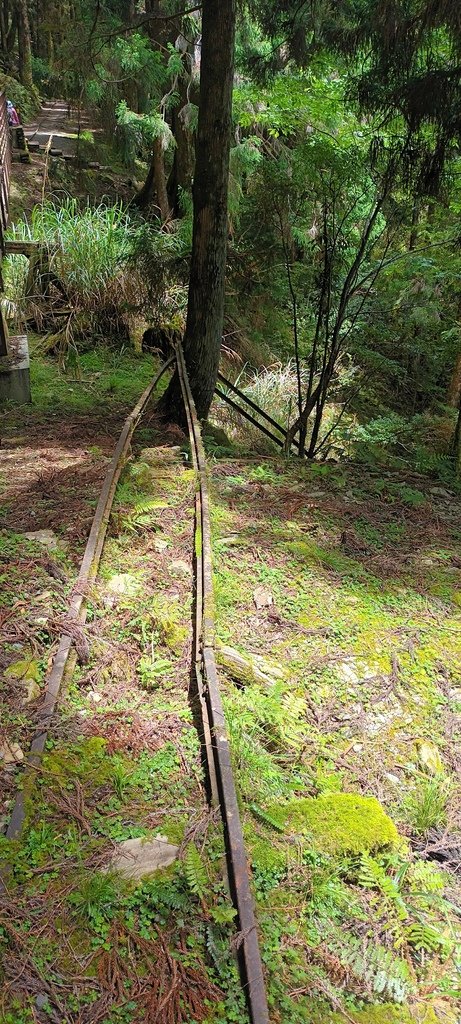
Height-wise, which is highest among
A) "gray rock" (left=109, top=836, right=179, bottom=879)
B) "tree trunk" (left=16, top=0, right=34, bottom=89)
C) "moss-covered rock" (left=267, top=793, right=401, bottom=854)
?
"tree trunk" (left=16, top=0, right=34, bottom=89)

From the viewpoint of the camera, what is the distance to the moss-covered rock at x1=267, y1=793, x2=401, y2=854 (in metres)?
2.15

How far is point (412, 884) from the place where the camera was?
212cm

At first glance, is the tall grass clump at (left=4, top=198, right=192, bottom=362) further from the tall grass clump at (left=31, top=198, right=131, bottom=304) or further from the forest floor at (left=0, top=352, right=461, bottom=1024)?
the forest floor at (left=0, top=352, right=461, bottom=1024)

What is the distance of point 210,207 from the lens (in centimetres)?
585

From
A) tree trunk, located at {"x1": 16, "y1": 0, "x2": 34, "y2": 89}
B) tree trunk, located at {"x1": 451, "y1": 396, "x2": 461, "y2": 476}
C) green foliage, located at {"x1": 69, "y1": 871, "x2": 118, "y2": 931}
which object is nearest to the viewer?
green foliage, located at {"x1": 69, "y1": 871, "x2": 118, "y2": 931}

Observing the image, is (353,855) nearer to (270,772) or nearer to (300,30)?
(270,772)

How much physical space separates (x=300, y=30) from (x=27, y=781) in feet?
24.5

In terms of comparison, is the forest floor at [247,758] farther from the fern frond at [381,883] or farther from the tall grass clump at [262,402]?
the tall grass clump at [262,402]

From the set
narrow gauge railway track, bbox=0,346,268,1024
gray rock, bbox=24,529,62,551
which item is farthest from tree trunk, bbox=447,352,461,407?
gray rock, bbox=24,529,62,551

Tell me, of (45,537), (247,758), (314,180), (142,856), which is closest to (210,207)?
(314,180)

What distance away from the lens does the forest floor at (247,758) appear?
1723mm

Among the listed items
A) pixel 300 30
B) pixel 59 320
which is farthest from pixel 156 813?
pixel 59 320

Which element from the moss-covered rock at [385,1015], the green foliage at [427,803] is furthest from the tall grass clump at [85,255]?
the moss-covered rock at [385,1015]

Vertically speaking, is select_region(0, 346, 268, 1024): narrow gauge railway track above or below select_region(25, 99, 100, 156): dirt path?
below
